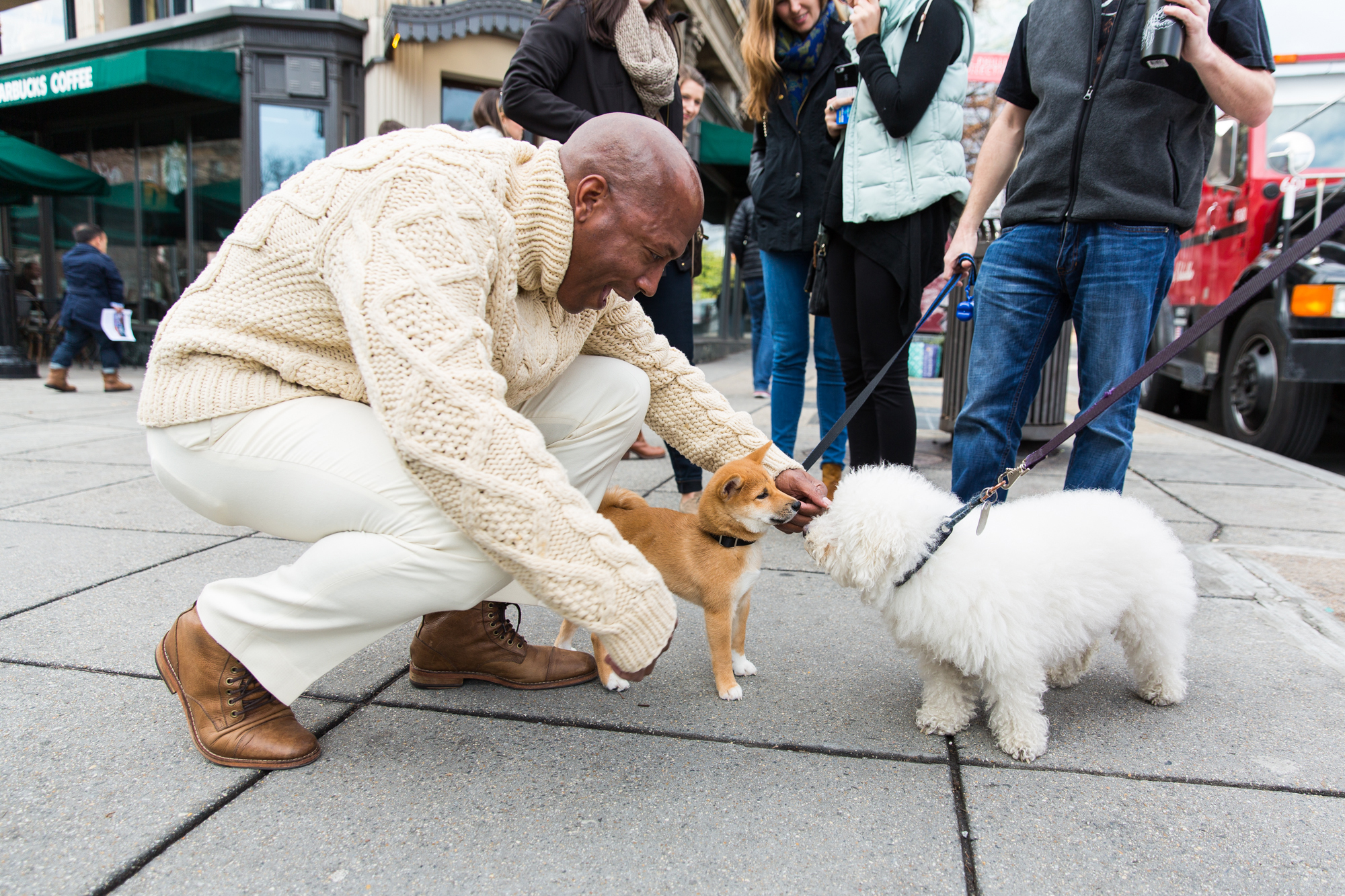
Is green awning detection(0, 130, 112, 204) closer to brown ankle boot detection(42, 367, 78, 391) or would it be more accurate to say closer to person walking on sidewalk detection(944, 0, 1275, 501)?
brown ankle boot detection(42, 367, 78, 391)

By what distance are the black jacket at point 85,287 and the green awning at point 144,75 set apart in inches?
102

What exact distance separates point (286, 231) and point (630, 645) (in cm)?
112

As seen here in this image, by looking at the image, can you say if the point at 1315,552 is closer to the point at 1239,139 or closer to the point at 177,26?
the point at 1239,139

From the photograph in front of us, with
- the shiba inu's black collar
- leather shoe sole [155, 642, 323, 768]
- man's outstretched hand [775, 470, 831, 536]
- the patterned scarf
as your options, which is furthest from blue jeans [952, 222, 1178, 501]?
leather shoe sole [155, 642, 323, 768]

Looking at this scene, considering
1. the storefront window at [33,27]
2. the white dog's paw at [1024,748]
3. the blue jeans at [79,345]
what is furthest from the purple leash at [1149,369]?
the storefront window at [33,27]

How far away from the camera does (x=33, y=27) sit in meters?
13.5

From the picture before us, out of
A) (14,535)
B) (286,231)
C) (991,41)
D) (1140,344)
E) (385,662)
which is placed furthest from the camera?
(991,41)

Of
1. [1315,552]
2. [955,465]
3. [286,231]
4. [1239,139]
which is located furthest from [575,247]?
[1239,139]

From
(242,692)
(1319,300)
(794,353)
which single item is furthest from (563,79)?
(1319,300)

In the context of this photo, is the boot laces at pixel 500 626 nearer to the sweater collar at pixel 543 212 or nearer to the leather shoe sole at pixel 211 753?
the leather shoe sole at pixel 211 753

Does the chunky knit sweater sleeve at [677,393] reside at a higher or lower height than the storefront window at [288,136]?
lower

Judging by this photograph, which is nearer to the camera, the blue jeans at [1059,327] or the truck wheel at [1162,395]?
the blue jeans at [1059,327]

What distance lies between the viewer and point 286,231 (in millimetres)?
1708

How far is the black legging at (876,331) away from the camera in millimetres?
3344
